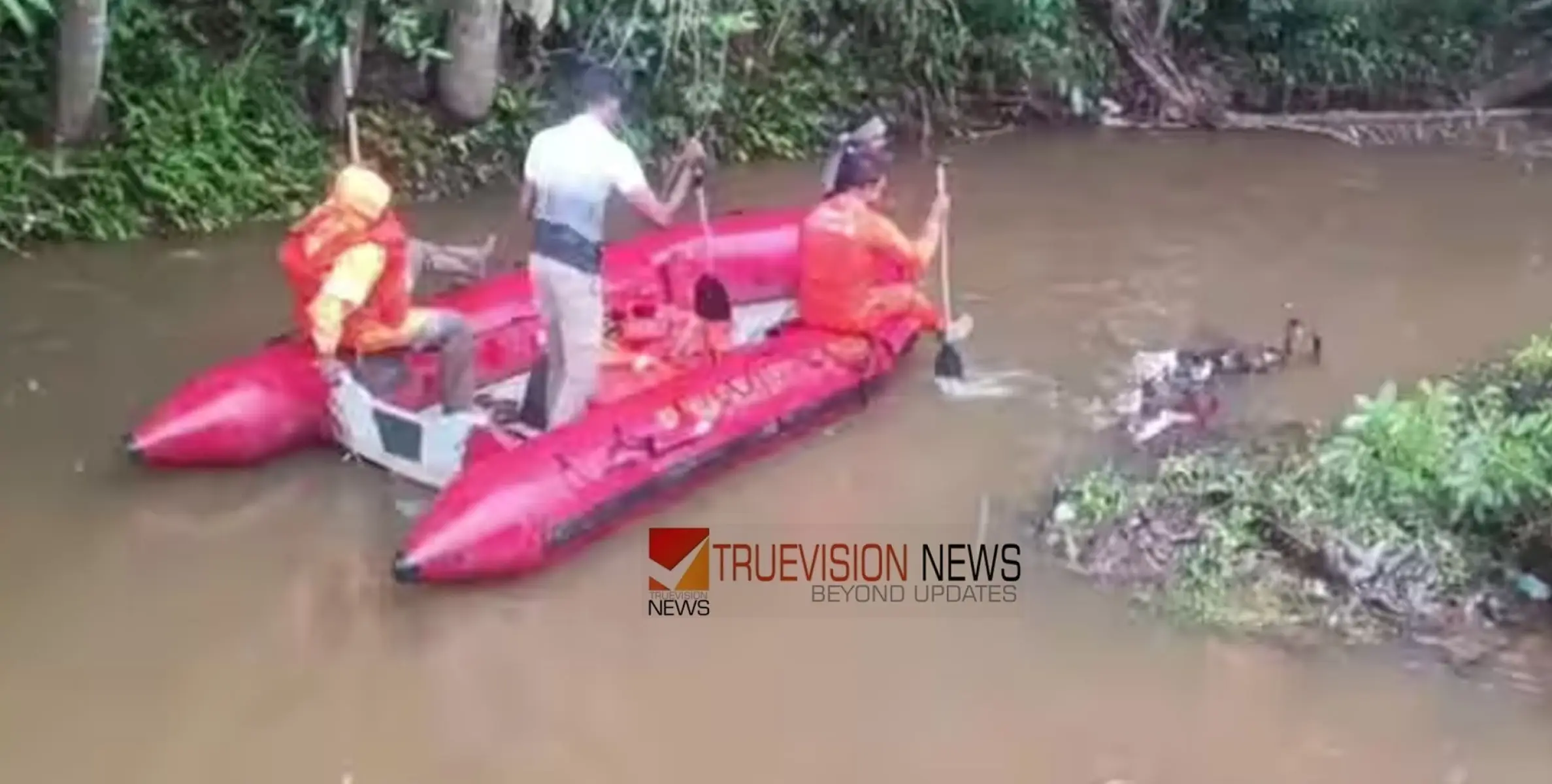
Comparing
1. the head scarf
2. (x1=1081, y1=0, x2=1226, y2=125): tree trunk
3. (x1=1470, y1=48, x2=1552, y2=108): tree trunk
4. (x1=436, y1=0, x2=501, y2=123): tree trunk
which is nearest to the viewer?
the head scarf

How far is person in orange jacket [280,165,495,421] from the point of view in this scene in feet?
19.7

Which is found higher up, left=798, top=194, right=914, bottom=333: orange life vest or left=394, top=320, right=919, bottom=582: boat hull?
left=798, top=194, right=914, bottom=333: orange life vest

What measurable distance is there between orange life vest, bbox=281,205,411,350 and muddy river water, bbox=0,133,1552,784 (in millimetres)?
471

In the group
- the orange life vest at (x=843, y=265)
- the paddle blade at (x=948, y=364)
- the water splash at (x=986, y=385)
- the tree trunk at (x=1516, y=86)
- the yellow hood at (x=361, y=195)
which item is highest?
the yellow hood at (x=361, y=195)

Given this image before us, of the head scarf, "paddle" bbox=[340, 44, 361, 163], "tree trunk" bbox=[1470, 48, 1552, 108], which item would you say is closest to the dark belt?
the head scarf

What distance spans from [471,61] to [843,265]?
282 centimetres

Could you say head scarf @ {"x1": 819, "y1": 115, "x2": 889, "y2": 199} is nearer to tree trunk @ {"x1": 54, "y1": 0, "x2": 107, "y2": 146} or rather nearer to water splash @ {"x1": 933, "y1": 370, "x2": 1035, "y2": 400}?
water splash @ {"x1": 933, "y1": 370, "x2": 1035, "y2": 400}

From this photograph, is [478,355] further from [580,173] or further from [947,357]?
[947,357]

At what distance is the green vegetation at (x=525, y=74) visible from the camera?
27.8ft

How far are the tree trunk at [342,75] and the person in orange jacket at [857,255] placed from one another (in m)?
2.69

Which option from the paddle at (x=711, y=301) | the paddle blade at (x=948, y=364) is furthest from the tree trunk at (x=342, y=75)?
the paddle blade at (x=948, y=364)

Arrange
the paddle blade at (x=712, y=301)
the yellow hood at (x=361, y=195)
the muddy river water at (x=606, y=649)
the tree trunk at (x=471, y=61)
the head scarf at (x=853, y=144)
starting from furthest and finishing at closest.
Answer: the tree trunk at (x=471, y=61) → the paddle blade at (x=712, y=301) → the head scarf at (x=853, y=144) → the yellow hood at (x=361, y=195) → the muddy river water at (x=606, y=649)

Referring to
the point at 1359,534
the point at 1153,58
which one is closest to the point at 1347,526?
the point at 1359,534

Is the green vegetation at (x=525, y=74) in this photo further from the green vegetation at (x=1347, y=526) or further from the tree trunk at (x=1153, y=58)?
the green vegetation at (x=1347, y=526)
